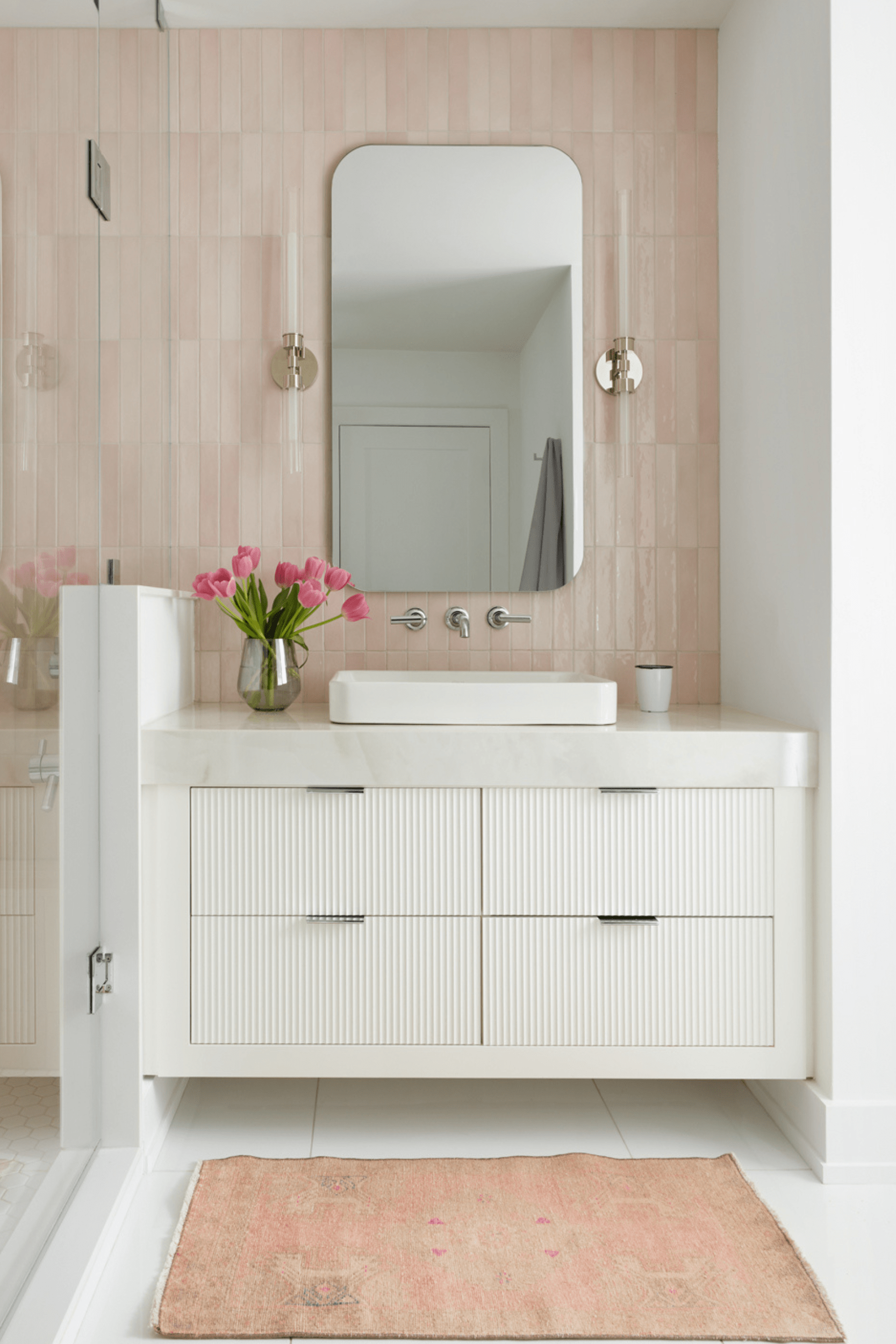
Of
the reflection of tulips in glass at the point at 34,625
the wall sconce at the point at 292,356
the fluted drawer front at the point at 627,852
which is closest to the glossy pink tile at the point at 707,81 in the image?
the wall sconce at the point at 292,356

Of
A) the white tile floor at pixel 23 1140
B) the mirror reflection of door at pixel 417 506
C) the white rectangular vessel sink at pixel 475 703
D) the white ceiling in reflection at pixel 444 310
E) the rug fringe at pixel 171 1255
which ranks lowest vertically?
the rug fringe at pixel 171 1255

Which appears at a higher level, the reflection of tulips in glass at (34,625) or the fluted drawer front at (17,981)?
the reflection of tulips in glass at (34,625)

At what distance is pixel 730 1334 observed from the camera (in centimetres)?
130

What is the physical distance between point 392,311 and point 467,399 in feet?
0.90

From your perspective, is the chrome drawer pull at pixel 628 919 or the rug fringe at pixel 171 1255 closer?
the rug fringe at pixel 171 1255

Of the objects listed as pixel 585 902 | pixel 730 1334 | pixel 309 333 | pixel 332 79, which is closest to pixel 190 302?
pixel 309 333

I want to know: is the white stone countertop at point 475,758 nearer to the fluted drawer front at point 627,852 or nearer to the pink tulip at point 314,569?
the fluted drawer front at point 627,852

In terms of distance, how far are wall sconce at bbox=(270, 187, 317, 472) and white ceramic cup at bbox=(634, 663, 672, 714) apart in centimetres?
95

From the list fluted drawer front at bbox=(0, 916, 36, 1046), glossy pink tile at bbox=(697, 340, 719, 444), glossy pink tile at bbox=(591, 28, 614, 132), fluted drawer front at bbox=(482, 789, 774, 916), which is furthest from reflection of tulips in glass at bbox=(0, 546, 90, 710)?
glossy pink tile at bbox=(591, 28, 614, 132)

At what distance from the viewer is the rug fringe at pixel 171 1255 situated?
131cm

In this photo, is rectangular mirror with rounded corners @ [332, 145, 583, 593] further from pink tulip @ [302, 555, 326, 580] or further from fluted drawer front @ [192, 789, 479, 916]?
fluted drawer front @ [192, 789, 479, 916]

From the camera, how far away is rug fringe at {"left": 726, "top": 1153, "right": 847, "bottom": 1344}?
51.9 inches

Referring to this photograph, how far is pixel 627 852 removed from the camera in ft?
5.68

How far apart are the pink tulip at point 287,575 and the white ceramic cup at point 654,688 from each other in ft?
2.53
